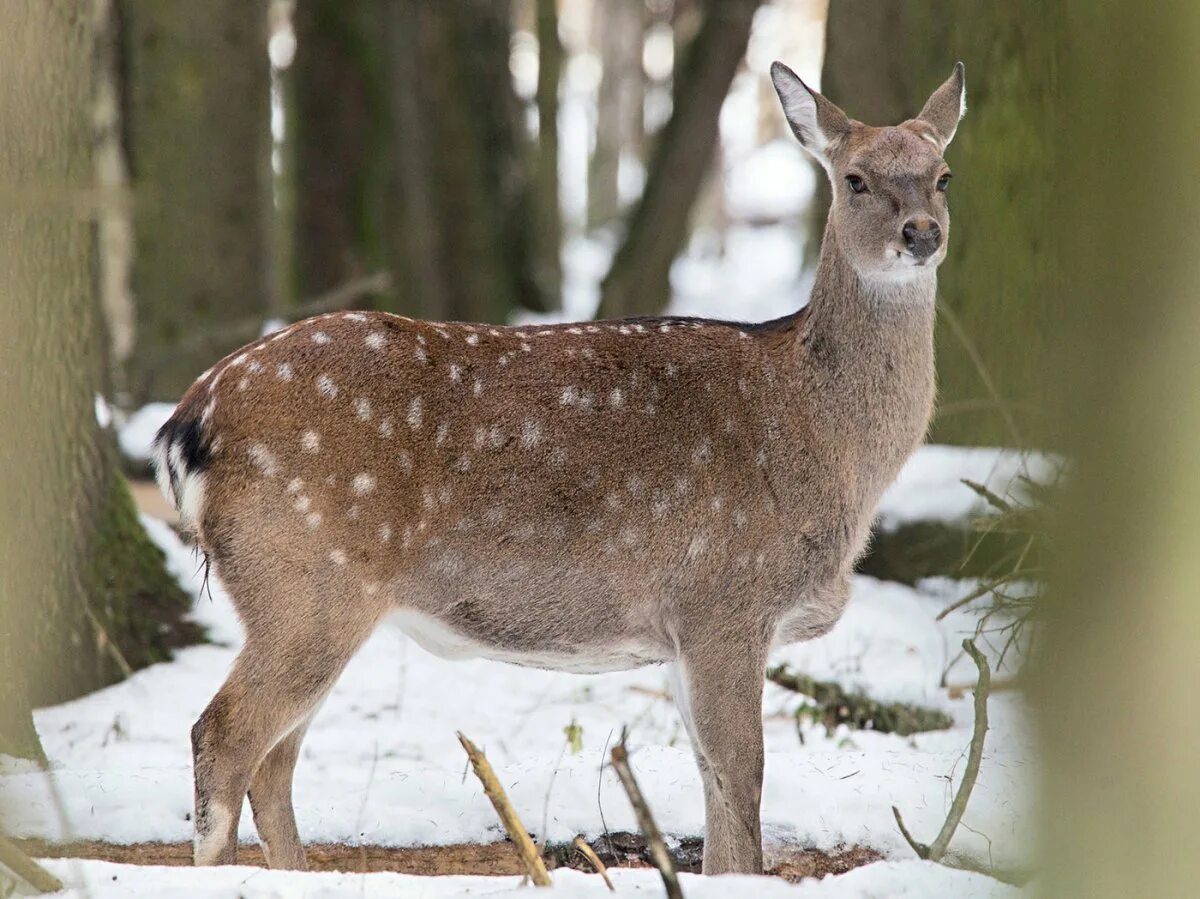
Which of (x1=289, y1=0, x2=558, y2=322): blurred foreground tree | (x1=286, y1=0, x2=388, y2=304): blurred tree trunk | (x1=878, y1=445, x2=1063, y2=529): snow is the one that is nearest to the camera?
(x1=878, y1=445, x2=1063, y2=529): snow

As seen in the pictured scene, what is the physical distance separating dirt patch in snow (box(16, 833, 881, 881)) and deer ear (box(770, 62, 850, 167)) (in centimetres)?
238

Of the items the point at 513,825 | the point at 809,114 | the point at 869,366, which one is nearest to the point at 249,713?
the point at 513,825

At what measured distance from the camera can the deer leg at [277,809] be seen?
15.6 ft

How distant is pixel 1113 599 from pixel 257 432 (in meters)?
2.89

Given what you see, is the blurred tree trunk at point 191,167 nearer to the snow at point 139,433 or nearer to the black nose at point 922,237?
the snow at point 139,433

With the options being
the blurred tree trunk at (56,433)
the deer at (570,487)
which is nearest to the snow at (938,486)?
the deer at (570,487)

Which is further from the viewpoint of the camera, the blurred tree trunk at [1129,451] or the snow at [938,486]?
the snow at [938,486]

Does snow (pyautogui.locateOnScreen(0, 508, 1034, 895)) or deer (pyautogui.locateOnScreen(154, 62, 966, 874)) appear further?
snow (pyautogui.locateOnScreen(0, 508, 1034, 895))

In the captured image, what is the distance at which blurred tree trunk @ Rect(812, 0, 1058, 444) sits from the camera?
7227 millimetres

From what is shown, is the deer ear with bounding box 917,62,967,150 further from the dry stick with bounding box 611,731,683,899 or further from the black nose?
the dry stick with bounding box 611,731,683,899

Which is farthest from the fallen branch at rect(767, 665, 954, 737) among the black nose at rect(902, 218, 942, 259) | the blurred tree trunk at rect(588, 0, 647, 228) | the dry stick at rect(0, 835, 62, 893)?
the blurred tree trunk at rect(588, 0, 647, 228)

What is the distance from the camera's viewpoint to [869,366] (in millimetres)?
5109

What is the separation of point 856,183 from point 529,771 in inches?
91.3

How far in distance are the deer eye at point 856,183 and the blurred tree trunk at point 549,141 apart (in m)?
11.4
